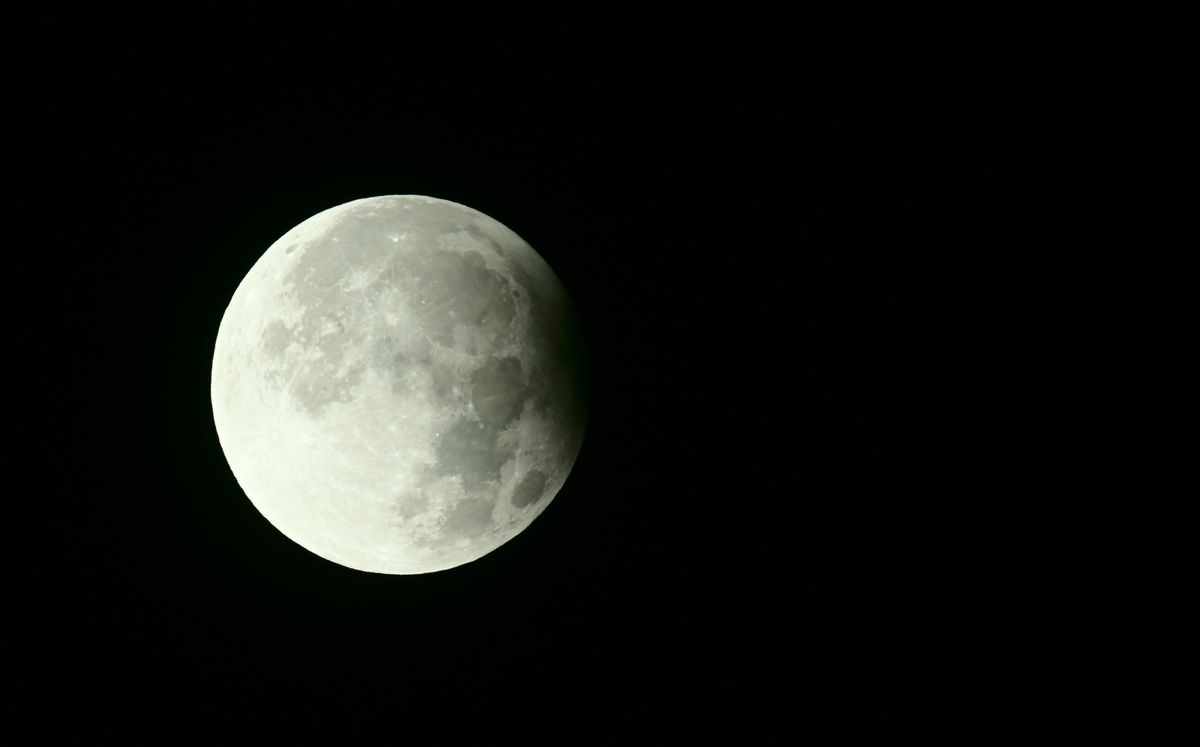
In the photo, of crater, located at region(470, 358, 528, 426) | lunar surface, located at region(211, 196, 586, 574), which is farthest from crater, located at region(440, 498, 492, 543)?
crater, located at region(470, 358, 528, 426)

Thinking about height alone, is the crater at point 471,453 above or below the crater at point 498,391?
below

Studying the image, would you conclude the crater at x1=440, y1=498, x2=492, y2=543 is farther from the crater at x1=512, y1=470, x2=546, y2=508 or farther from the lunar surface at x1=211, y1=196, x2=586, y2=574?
the crater at x1=512, y1=470, x2=546, y2=508

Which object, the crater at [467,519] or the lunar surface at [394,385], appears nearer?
the lunar surface at [394,385]

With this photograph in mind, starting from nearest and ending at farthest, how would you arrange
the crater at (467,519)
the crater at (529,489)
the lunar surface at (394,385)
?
1. the lunar surface at (394,385)
2. the crater at (467,519)
3. the crater at (529,489)

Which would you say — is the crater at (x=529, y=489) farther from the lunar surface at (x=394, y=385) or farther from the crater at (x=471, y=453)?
the crater at (x=471, y=453)

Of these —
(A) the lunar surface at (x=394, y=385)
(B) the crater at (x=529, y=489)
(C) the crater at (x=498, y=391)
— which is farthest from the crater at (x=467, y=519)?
(C) the crater at (x=498, y=391)

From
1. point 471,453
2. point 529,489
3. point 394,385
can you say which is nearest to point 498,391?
point 471,453

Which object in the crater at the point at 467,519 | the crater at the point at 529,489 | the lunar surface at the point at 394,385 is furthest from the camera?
the crater at the point at 529,489

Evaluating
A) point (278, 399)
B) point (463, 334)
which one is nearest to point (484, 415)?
point (463, 334)
